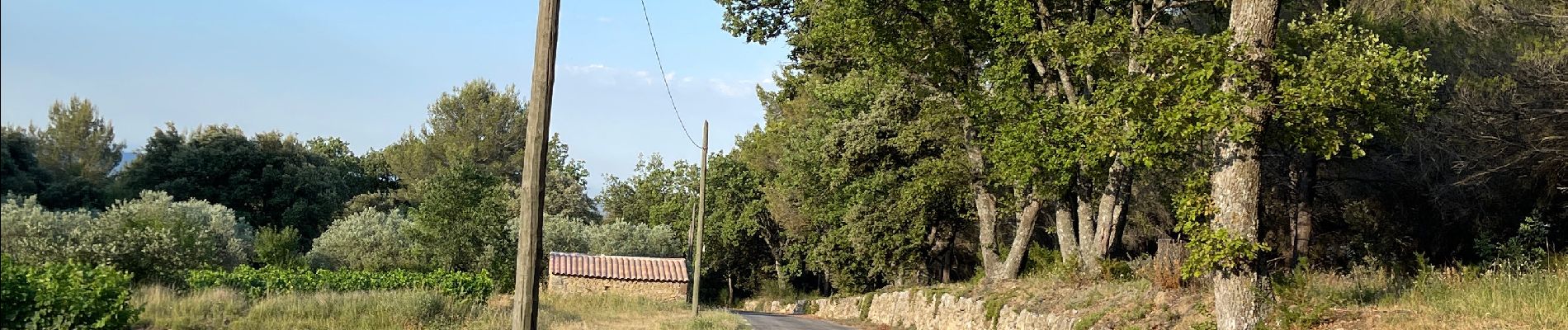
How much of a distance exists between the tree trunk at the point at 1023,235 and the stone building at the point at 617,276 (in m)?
17.9

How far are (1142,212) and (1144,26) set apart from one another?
14282 millimetres

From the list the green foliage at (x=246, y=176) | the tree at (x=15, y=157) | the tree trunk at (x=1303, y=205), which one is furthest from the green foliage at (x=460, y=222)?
the tree trunk at (x=1303, y=205)

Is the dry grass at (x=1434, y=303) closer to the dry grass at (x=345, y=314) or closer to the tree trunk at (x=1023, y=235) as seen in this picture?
the tree trunk at (x=1023, y=235)

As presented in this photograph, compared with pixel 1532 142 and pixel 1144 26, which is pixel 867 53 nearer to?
pixel 1144 26

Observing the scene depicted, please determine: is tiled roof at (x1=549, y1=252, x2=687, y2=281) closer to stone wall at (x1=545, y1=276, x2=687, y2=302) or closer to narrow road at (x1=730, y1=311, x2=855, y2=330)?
stone wall at (x1=545, y1=276, x2=687, y2=302)

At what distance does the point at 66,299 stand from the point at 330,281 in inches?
625

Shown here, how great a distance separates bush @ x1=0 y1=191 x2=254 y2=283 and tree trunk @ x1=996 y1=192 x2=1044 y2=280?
20.2 metres

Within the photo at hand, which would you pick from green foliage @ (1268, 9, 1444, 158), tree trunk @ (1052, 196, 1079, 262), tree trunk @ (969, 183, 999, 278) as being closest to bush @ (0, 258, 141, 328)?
green foliage @ (1268, 9, 1444, 158)

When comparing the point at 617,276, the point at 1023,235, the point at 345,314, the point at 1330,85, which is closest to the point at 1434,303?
the point at 1330,85

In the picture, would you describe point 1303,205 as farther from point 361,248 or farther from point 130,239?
point 361,248

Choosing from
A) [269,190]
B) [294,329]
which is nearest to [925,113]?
[294,329]

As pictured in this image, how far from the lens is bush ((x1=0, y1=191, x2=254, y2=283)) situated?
19609 mm

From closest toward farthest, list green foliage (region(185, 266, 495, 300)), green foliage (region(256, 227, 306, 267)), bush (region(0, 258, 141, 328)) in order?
bush (region(0, 258, 141, 328)) → green foliage (region(185, 266, 495, 300)) → green foliage (region(256, 227, 306, 267))

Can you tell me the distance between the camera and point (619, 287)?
42.5 metres
